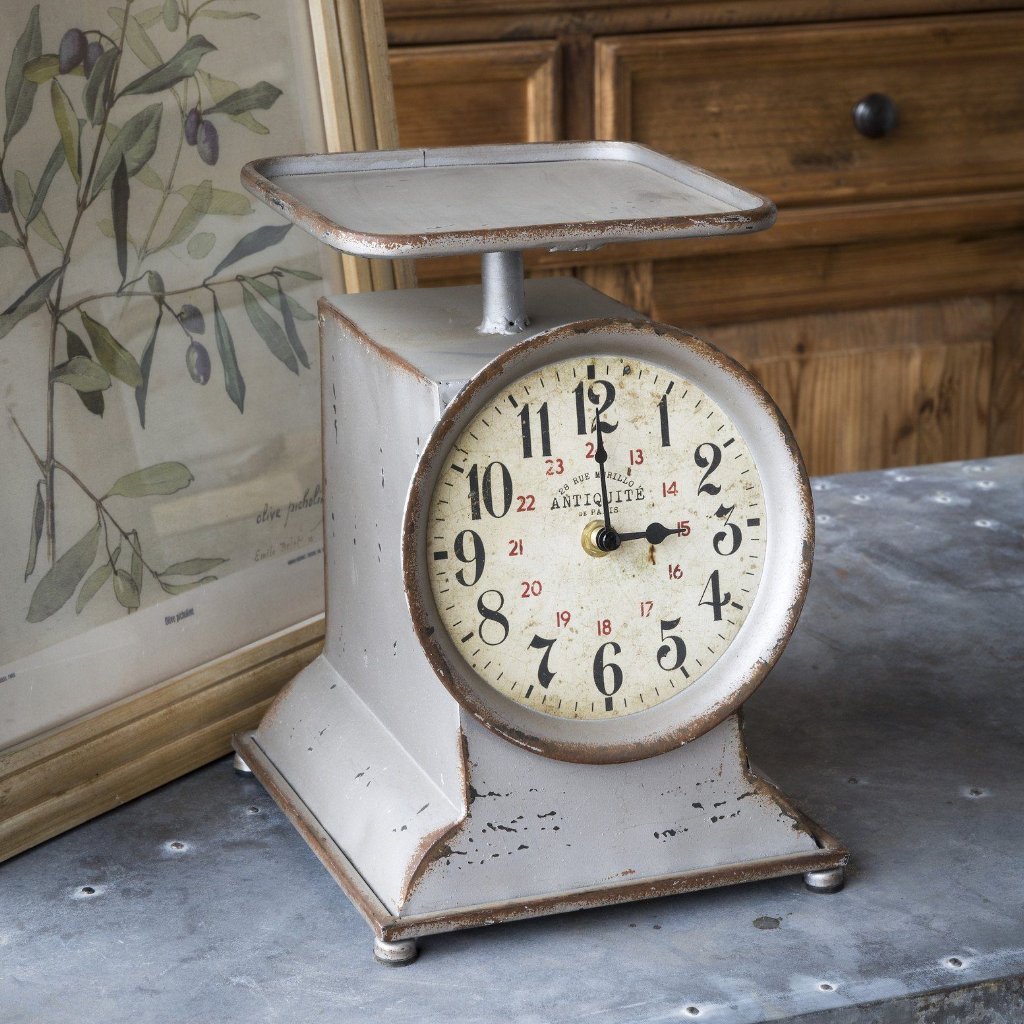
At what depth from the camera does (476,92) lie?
189 cm

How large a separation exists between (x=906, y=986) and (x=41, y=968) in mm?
451

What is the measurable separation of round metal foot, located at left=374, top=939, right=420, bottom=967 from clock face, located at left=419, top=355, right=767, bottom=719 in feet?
0.46

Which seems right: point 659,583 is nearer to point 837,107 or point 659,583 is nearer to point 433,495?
point 433,495

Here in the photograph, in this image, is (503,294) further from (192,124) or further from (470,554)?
(192,124)

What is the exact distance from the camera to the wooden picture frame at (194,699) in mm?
961

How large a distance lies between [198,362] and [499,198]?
0.89 feet

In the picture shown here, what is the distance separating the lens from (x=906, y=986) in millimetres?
793

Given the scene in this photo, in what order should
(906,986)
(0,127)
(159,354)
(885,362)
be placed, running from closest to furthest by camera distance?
1. (906,986)
2. (0,127)
3. (159,354)
4. (885,362)

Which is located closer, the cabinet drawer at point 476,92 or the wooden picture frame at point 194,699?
the wooden picture frame at point 194,699

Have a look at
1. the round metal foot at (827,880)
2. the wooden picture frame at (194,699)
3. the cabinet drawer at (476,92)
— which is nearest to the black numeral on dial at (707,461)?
the round metal foot at (827,880)

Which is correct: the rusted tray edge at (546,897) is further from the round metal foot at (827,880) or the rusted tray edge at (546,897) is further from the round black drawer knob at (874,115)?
the round black drawer knob at (874,115)

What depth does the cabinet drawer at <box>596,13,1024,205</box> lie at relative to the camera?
1.95 m

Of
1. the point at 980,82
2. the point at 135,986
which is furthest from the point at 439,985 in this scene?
the point at 980,82

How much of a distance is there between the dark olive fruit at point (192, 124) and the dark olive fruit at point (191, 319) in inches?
4.2
